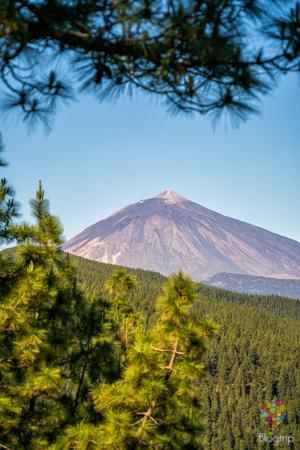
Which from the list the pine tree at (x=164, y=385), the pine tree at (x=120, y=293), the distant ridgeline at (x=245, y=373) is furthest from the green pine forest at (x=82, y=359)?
the distant ridgeline at (x=245, y=373)

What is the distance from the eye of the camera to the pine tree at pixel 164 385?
6.53 metres

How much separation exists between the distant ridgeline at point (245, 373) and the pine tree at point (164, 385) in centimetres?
10473

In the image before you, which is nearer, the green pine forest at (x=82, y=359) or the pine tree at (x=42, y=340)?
the green pine forest at (x=82, y=359)

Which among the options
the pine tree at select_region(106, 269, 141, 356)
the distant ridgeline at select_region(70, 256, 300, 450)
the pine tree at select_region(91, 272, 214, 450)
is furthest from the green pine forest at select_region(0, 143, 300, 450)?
the distant ridgeline at select_region(70, 256, 300, 450)

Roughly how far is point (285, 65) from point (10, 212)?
5.91 m

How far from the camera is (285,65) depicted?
3.95m

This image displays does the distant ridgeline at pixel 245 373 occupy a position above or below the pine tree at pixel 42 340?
below

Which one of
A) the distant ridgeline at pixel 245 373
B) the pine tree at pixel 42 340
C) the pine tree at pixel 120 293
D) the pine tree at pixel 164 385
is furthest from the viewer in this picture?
the distant ridgeline at pixel 245 373

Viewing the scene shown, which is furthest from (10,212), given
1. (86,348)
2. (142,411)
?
(142,411)

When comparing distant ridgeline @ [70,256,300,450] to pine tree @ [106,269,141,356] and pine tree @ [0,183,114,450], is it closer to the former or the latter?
pine tree @ [106,269,141,356]

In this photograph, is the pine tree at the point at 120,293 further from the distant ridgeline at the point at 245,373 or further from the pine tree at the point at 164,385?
the distant ridgeline at the point at 245,373

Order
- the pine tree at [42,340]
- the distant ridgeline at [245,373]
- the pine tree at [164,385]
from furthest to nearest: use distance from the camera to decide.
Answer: the distant ridgeline at [245,373] → the pine tree at [42,340] → the pine tree at [164,385]

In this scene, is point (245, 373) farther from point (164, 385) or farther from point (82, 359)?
point (164, 385)

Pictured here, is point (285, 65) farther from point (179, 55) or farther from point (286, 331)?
point (286, 331)
